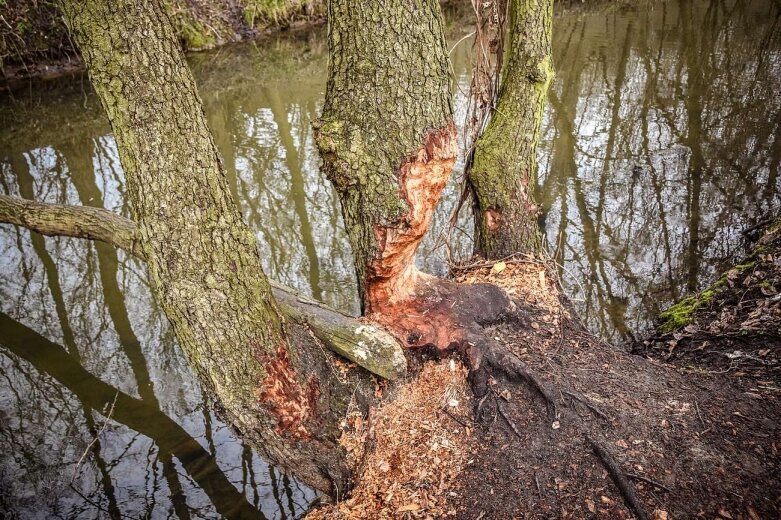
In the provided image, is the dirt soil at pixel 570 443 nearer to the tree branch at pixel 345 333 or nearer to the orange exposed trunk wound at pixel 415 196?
the tree branch at pixel 345 333

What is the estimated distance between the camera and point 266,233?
6367 millimetres

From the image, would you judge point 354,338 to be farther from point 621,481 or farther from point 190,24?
point 190,24

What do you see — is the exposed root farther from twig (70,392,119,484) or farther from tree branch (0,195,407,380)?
twig (70,392,119,484)

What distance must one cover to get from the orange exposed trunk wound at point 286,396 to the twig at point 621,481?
1.64m

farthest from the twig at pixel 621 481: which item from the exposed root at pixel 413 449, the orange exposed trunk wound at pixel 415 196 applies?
the orange exposed trunk wound at pixel 415 196

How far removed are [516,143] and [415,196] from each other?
145cm

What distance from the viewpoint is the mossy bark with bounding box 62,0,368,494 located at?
229 centimetres

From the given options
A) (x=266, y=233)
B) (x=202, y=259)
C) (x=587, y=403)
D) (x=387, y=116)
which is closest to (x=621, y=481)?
(x=587, y=403)

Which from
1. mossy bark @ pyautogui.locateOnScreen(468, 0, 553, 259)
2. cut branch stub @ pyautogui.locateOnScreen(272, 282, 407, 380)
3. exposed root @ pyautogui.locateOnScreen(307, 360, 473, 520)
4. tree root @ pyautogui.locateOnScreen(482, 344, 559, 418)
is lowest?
exposed root @ pyautogui.locateOnScreen(307, 360, 473, 520)

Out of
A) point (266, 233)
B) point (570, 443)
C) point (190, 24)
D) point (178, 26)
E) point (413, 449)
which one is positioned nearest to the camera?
point (570, 443)

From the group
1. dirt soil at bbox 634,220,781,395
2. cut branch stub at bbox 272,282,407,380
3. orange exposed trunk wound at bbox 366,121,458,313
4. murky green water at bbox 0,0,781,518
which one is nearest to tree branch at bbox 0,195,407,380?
cut branch stub at bbox 272,282,407,380

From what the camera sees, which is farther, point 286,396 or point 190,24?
point 190,24

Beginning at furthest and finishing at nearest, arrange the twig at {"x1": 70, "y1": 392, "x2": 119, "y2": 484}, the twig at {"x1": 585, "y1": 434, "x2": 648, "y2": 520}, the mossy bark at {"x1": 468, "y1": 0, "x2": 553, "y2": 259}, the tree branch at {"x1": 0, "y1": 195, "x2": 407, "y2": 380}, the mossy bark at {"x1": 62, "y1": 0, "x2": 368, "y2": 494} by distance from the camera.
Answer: the mossy bark at {"x1": 468, "y1": 0, "x2": 553, "y2": 259} → the twig at {"x1": 70, "y1": 392, "x2": 119, "y2": 484} → the tree branch at {"x1": 0, "y1": 195, "x2": 407, "y2": 380} → the twig at {"x1": 585, "y1": 434, "x2": 648, "y2": 520} → the mossy bark at {"x1": 62, "y1": 0, "x2": 368, "y2": 494}

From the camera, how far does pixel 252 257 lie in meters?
2.83
